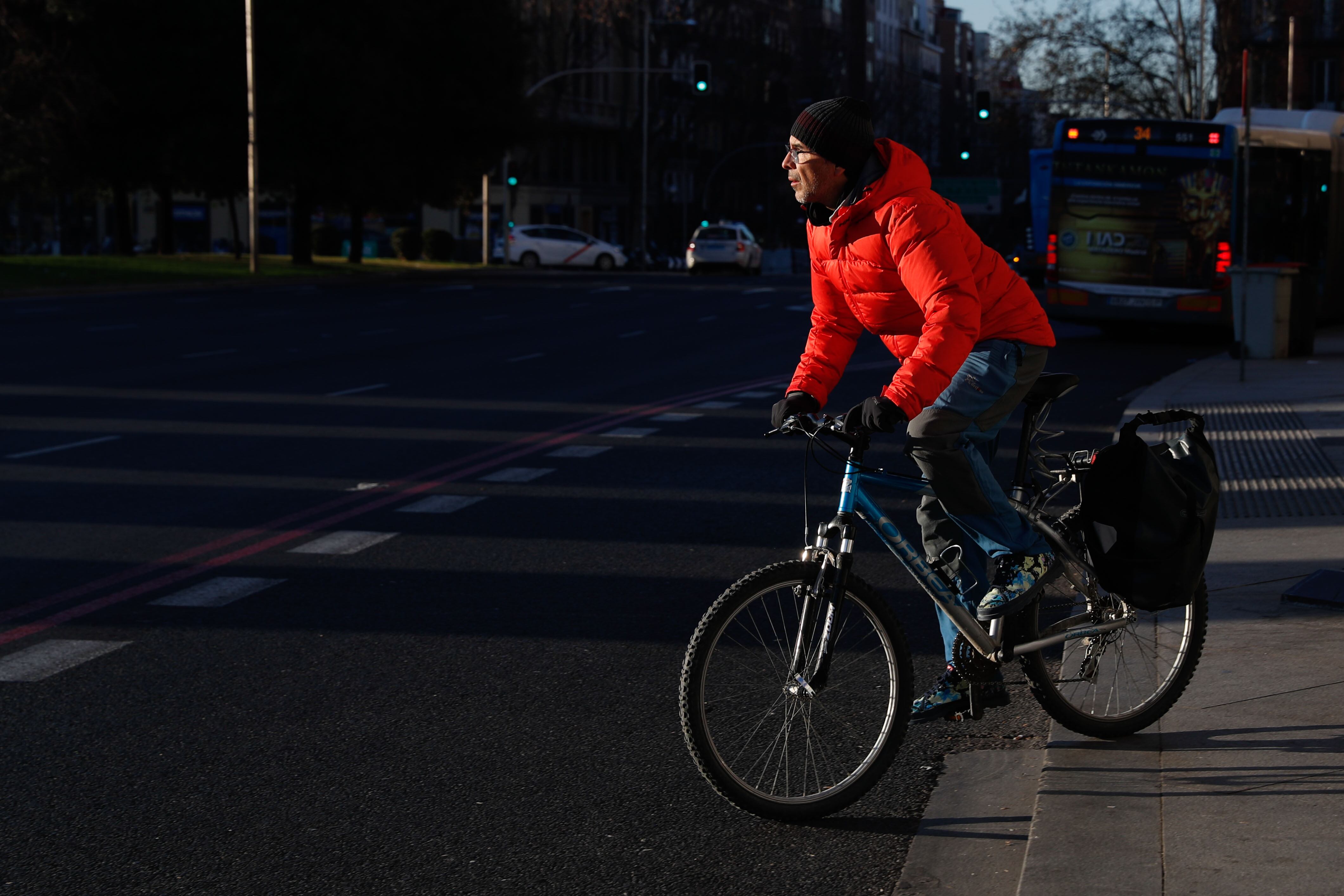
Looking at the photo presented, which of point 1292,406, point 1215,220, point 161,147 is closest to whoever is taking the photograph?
point 1292,406

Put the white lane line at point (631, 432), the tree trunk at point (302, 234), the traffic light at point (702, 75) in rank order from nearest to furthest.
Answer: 1. the white lane line at point (631, 432)
2. the traffic light at point (702, 75)
3. the tree trunk at point (302, 234)

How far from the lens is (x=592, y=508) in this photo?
9484mm

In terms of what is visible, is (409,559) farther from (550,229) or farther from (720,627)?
(550,229)

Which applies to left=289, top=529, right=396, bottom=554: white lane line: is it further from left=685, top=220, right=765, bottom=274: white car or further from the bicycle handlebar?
left=685, top=220, right=765, bottom=274: white car

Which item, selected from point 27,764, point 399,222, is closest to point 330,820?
point 27,764

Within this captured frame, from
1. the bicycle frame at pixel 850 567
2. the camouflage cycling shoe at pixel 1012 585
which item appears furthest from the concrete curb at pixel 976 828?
the camouflage cycling shoe at pixel 1012 585

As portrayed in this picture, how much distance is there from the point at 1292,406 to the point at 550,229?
4617 cm

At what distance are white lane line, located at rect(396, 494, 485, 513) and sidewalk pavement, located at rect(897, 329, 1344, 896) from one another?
4.15 metres

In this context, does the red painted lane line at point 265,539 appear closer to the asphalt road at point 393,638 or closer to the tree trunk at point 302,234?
the asphalt road at point 393,638

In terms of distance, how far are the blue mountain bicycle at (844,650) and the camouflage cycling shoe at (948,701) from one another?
3 centimetres

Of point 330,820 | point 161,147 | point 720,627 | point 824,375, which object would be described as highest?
point 161,147

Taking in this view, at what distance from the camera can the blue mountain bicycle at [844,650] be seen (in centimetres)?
419

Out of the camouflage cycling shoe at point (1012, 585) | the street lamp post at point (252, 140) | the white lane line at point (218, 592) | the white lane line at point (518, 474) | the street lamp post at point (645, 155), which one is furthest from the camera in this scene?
the street lamp post at point (645, 155)

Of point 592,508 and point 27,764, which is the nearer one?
point 27,764
